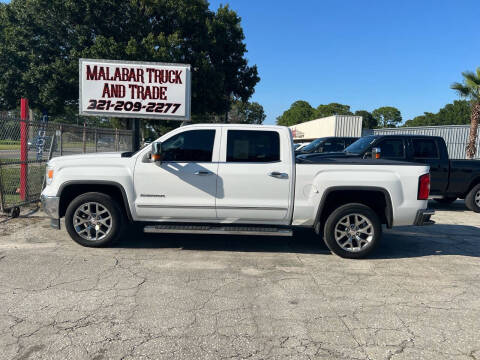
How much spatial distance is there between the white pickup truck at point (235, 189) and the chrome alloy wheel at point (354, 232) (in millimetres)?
14

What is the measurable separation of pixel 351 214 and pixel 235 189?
1733 mm

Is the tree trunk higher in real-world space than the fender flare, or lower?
higher

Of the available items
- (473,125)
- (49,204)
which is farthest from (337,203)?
(473,125)

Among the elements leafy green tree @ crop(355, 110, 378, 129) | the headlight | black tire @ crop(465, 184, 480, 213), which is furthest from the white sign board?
leafy green tree @ crop(355, 110, 378, 129)

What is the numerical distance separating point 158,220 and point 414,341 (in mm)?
3615

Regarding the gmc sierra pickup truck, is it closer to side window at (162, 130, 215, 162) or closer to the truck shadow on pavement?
the truck shadow on pavement

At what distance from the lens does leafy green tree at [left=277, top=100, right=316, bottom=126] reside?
103250mm

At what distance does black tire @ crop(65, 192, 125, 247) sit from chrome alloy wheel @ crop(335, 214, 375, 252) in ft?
10.6

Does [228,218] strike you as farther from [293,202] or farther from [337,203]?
[337,203]

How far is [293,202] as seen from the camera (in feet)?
16.7

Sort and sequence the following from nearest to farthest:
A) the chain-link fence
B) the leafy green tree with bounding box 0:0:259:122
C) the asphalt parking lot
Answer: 1. the asphalt parking lot
2. the chain-link fence
3. the leafy green tree with bounding box 0:0:259:122

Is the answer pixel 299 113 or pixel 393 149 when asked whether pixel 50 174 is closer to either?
pixel 393 149

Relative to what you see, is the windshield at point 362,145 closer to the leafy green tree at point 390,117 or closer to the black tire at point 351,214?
the black tire at point 351,214

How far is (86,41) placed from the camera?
68.6 feet
